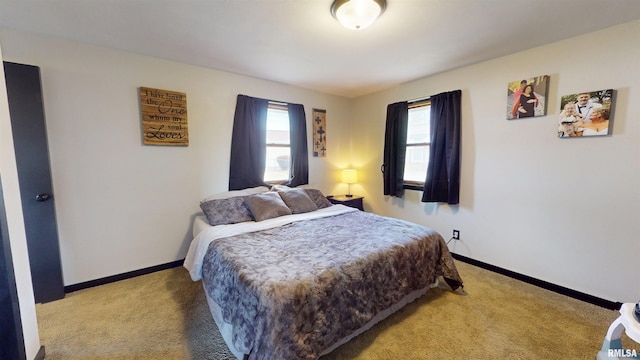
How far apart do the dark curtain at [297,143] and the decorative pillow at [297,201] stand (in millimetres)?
600

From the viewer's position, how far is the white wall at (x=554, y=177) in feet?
6.51

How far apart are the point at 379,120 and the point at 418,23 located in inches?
79.2

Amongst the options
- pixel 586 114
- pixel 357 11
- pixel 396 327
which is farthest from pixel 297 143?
pixel 586 114

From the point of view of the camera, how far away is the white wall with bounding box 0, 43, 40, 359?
142cm

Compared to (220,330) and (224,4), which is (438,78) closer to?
(224,4)

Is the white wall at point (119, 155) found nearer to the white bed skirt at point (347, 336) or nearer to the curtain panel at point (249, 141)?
the curtain panel at point (249, 141)

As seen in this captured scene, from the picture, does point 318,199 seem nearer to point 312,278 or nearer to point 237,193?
point 237,193

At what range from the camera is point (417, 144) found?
347 cm

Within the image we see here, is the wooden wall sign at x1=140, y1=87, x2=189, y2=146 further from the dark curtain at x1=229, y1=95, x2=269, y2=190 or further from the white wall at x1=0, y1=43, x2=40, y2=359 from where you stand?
the white wall at x1=0, y1=43, x2=40, y2=359

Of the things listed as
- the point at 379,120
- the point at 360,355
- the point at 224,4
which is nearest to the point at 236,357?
the point at 360,355

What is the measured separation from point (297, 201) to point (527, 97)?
264 cm

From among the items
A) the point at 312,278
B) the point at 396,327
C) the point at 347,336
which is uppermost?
the point at 312,278

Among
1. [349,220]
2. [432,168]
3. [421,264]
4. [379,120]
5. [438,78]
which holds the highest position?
[438,78]

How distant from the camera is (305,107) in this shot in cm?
382
